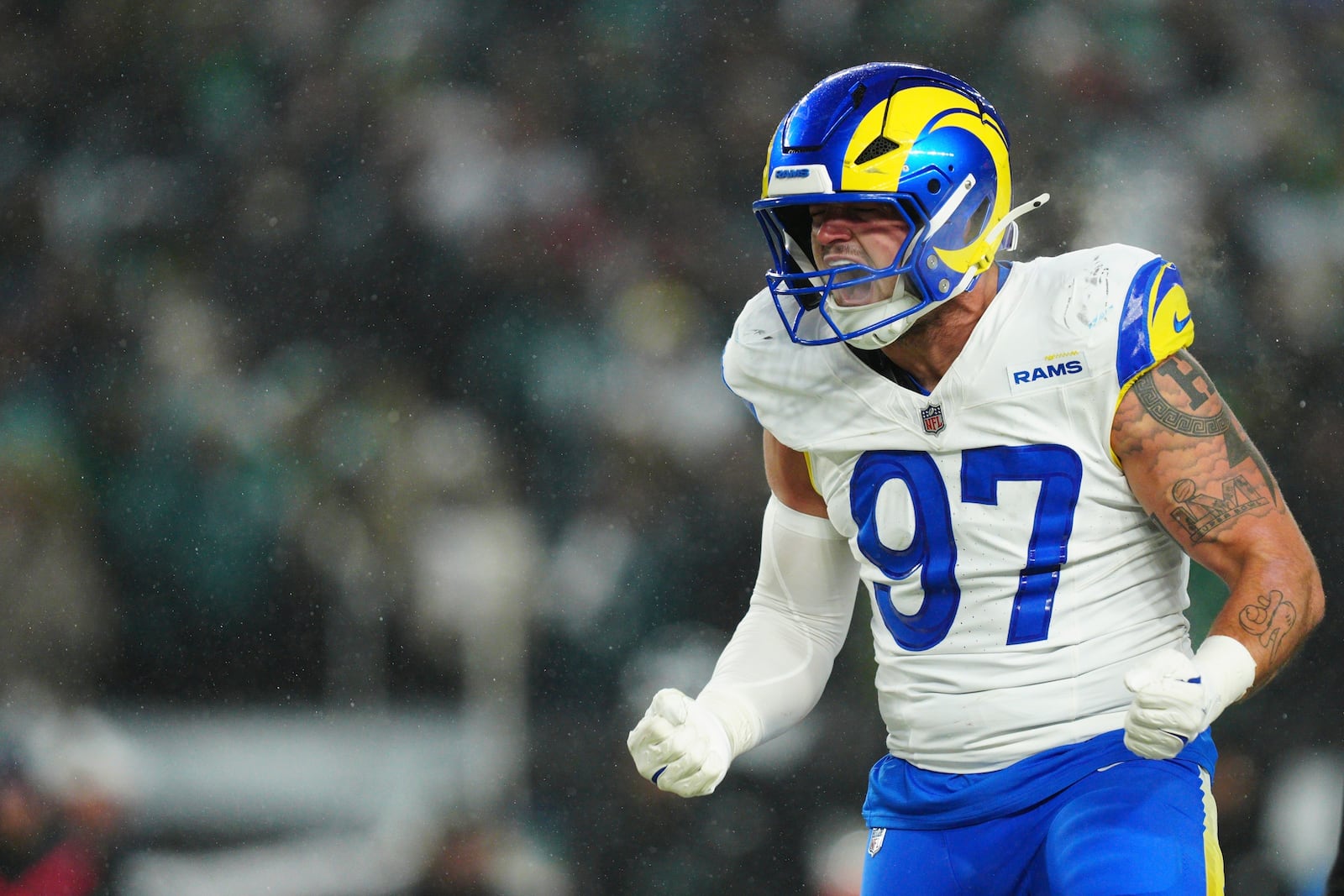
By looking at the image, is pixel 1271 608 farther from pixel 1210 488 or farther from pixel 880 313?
pixel 880 313

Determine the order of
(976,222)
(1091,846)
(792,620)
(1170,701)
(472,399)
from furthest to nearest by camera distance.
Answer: (472,399), (792,620), (976,222), (1091,846), (1170,701)

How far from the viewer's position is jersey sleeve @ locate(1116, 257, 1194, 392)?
143cm

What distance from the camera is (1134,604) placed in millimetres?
1483

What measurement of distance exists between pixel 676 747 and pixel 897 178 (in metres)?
0.62

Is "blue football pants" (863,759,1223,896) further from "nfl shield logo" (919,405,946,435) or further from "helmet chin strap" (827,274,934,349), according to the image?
"helmet chin strap" (827,274,934,349)

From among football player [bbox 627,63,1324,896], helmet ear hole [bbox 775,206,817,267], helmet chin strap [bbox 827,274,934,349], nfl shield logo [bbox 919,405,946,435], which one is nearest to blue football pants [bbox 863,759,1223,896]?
football player [bbox 627,63,1324,896]

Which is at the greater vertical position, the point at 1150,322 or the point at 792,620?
the point at 1150,322

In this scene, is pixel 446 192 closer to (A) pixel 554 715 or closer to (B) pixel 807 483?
(A) pixel 554 715

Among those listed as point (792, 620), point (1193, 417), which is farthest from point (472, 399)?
point (1193, 417)

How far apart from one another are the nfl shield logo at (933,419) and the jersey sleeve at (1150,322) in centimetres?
19

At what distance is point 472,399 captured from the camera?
3.51m

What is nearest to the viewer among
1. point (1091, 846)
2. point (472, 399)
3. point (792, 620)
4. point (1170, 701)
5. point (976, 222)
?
point (1170, 701)

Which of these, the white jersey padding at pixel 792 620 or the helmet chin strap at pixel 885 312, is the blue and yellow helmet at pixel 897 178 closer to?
the helmet chin strap at pixel 885 312

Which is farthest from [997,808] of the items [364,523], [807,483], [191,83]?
[191,83]
